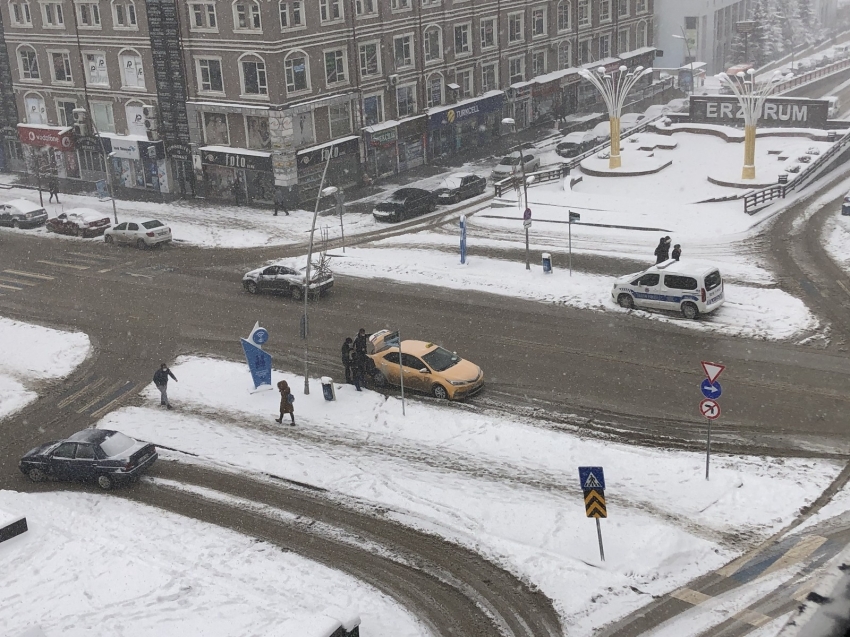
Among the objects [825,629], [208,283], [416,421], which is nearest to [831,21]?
[208,283]

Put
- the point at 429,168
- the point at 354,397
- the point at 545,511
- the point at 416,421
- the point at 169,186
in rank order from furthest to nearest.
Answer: the point at 429,168 → the point at 169,186 → the point at 354,397 → the point at 416,421 → the point at 545,511

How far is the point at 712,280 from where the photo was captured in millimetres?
30812

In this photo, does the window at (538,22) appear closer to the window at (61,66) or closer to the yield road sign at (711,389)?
the window at (61,66)

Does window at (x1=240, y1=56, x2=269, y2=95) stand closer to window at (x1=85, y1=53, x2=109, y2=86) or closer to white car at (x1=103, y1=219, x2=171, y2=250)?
white car at (x1=103, y1=219, x2=171, y2=250)

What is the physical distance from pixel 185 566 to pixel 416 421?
309 inches

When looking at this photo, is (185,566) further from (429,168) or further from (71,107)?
(71,107)

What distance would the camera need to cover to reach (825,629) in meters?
10.2

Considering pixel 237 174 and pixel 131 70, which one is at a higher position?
pixel 131 70

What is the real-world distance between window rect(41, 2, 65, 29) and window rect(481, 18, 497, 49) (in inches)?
1015

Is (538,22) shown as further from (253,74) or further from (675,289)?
(675,289)

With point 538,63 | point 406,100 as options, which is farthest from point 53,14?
point 538,63

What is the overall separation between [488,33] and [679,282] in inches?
1488

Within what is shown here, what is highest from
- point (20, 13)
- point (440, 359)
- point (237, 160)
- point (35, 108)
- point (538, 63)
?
point (20, 13)

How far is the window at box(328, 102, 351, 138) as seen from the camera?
5271 cm
